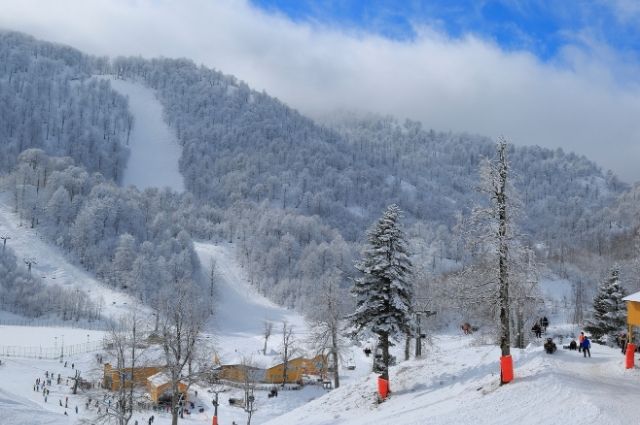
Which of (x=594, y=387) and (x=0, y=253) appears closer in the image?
(x=594, y=387)

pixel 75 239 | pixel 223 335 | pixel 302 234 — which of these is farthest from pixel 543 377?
pixel 302 234

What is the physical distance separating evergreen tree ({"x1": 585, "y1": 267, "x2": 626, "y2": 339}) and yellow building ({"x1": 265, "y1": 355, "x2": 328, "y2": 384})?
31.0m

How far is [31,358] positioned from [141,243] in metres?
63.6

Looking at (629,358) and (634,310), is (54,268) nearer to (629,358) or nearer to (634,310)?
(634,310)

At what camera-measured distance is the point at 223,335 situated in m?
96.4

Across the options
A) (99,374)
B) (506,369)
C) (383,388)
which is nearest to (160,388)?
(99,374)

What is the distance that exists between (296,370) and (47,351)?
31360 millimetres

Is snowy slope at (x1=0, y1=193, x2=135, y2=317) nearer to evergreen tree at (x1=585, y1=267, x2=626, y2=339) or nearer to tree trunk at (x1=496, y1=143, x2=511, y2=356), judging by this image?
evergreen tree at (x1=585, y1=267, x2=626, y2=339)

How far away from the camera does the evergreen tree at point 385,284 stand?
2780 cm

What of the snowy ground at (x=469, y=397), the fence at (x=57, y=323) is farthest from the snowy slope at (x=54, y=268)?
the snowy ground at (x=469, y=397)

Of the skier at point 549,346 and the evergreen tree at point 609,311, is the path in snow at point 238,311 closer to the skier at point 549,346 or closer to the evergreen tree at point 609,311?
the evergreen tree at point 609,311

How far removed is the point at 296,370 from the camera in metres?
66.9

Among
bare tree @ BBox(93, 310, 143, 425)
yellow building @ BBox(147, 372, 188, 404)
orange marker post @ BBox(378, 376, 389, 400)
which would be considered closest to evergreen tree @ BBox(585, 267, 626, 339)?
orange marker post @ BBox(378, 376, 389, 400)

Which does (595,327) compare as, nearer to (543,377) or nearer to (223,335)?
(543,377)
